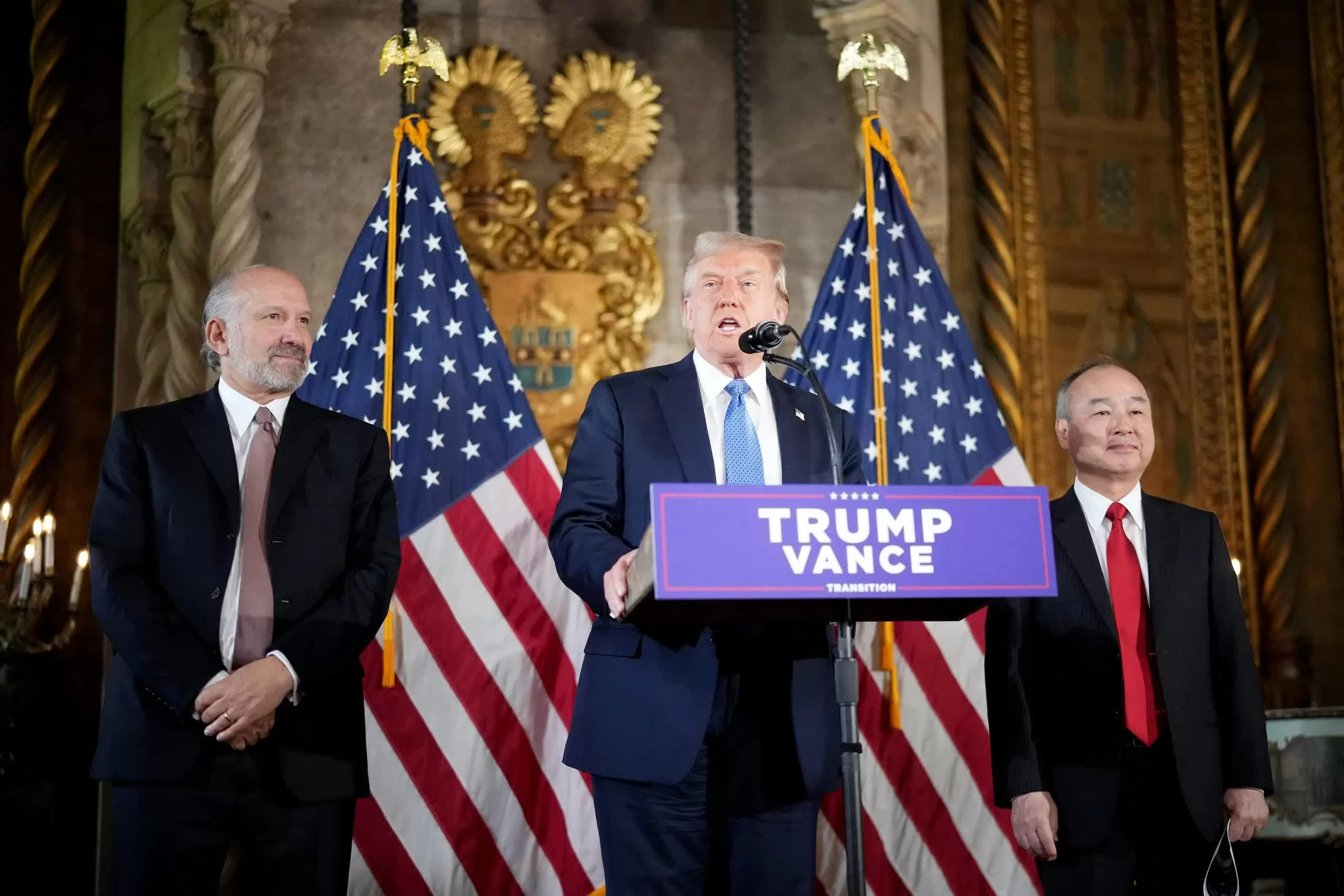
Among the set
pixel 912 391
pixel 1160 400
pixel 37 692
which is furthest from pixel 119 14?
pixel 1160 400

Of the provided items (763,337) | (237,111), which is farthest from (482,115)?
(763,337)

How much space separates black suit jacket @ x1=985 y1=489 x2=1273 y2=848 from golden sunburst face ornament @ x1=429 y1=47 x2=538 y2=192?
109 inches

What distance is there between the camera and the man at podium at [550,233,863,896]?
107 inches

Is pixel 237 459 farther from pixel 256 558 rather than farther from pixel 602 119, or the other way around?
pixel 602 119

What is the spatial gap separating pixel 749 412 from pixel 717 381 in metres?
0.09

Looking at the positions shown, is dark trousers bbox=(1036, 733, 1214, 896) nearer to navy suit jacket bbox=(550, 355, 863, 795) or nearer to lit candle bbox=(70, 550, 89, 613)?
navy suit jacket bbox=(550, 355, 863, 795)

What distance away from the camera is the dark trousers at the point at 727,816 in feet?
8.96

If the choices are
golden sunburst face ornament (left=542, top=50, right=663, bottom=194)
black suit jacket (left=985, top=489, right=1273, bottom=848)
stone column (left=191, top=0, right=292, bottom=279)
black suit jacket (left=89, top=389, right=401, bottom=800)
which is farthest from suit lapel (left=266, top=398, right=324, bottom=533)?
golden sunburst face ornament (left=542, top=50, right=663, bottom=194)

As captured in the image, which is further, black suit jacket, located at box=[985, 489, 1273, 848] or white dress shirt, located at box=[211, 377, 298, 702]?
black suit jacket, located at box=[985, 489, 1273, 848]

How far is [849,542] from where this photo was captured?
2260mm

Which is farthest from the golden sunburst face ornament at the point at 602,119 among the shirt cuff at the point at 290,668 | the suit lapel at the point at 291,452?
the shirt cuff at the point at 290,668

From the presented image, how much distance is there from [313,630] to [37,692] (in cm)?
296

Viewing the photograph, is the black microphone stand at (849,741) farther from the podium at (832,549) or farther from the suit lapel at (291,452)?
the suit lapel at (291,452)

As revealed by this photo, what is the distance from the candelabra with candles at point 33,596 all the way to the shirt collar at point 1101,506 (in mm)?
3226
